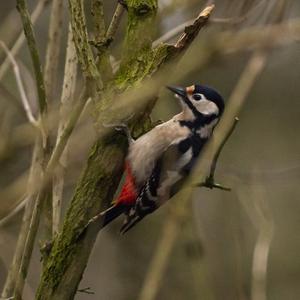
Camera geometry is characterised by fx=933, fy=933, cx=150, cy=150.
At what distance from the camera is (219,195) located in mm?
8023

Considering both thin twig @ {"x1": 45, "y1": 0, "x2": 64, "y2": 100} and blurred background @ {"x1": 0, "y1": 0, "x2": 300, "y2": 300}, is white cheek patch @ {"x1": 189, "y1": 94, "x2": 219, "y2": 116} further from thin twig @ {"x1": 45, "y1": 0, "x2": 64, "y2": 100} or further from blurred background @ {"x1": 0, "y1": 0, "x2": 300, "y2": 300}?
thin twig @ {"x1": 45, "y1": 0, "x2": 64, "y2": 100}

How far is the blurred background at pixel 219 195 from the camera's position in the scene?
340 centimetres

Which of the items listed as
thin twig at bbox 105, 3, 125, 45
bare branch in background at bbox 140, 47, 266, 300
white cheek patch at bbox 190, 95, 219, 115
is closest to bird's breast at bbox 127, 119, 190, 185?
white cheek patch at bbox 190, 95, 219, 115

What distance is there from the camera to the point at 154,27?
3736 millimetres

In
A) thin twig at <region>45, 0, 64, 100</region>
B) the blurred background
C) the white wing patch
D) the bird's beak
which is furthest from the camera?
the white wing patch

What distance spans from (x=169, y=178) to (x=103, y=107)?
0.75 metres

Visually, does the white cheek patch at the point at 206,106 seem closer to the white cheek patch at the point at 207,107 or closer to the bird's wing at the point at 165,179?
the white cheek patch at the point at 207,107

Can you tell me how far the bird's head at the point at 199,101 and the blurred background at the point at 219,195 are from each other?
0.09m

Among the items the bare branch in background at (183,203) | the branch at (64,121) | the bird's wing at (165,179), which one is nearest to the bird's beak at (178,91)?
the bird's wing at (165,179)

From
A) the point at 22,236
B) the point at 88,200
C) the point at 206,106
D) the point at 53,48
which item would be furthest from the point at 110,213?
the point at 206,106

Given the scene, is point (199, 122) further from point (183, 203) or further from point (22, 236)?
point (183, 203)

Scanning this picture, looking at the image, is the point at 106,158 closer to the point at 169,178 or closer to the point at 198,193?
the point at 169,178

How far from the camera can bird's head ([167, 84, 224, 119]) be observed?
437 cm

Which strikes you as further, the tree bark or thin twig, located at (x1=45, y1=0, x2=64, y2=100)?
thin twig, located at (x1=45, y1=0, x2=64, y2=100)
